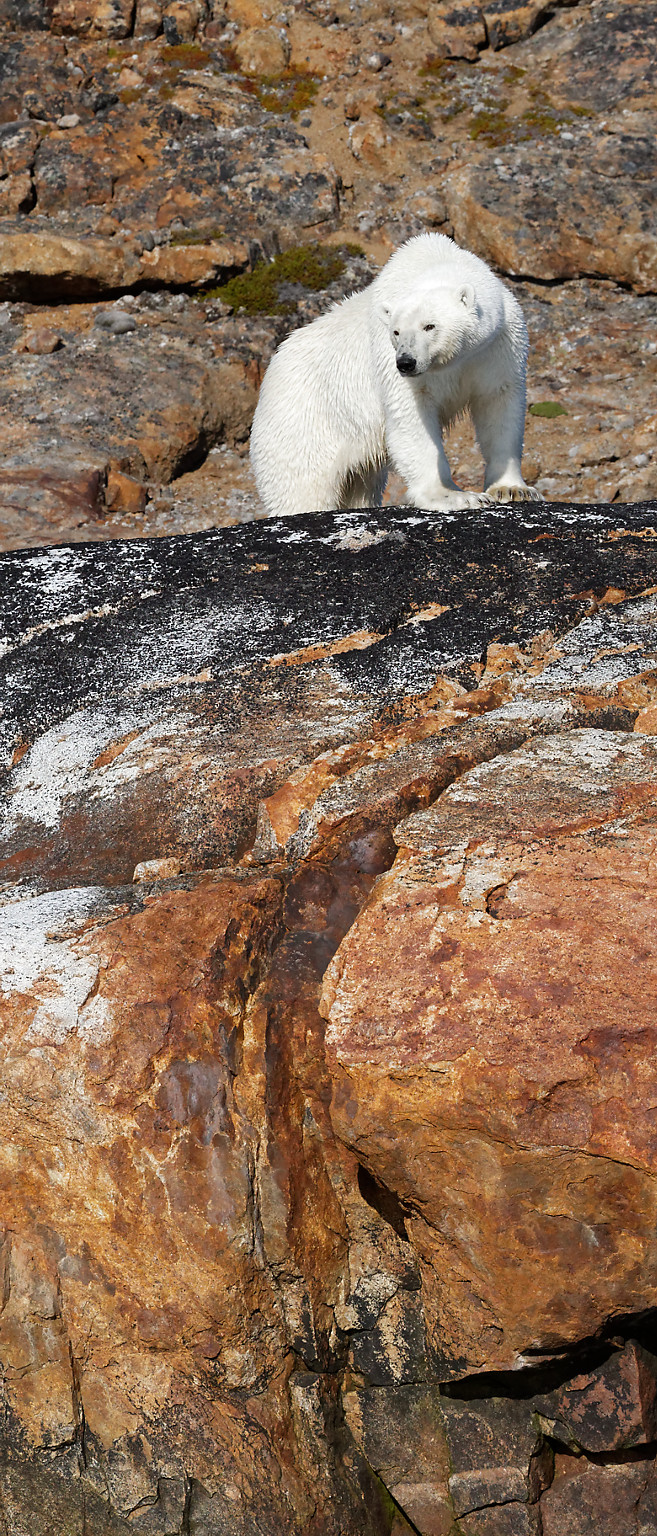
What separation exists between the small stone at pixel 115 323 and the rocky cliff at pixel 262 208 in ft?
0.05

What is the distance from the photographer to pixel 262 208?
9773 mm

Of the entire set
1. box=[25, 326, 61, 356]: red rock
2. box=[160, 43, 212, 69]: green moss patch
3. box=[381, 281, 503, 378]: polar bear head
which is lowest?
box=[25, 326, 61, 356]: red rock

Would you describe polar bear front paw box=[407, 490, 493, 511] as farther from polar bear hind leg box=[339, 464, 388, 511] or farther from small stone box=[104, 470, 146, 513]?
small stone box=[104, 470, 146, 513]

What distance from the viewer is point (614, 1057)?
1853mm

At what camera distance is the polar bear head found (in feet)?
13.6

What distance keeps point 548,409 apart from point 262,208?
10.3 feet

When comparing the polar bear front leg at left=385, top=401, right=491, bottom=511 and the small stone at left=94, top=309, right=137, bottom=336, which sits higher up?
the polar bear front leg at left=385, top=401, right=491, bottom=511

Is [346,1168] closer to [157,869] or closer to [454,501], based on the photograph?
[157,869]

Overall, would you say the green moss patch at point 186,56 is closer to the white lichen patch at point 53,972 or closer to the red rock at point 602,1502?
the white lichen patch at point 53,972

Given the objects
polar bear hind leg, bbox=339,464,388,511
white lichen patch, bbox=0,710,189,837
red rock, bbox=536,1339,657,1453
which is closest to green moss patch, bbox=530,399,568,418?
polar bear hind leg, bbox=339,464,388,511

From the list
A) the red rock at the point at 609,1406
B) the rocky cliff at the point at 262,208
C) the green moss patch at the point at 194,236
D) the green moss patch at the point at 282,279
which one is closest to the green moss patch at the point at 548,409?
the rocky cliff at the point at 262,208

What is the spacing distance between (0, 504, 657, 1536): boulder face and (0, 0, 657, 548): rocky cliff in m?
5.78

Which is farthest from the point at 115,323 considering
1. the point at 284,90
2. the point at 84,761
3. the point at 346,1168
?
the point at 346,1168

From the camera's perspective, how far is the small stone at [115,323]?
9164 mm
